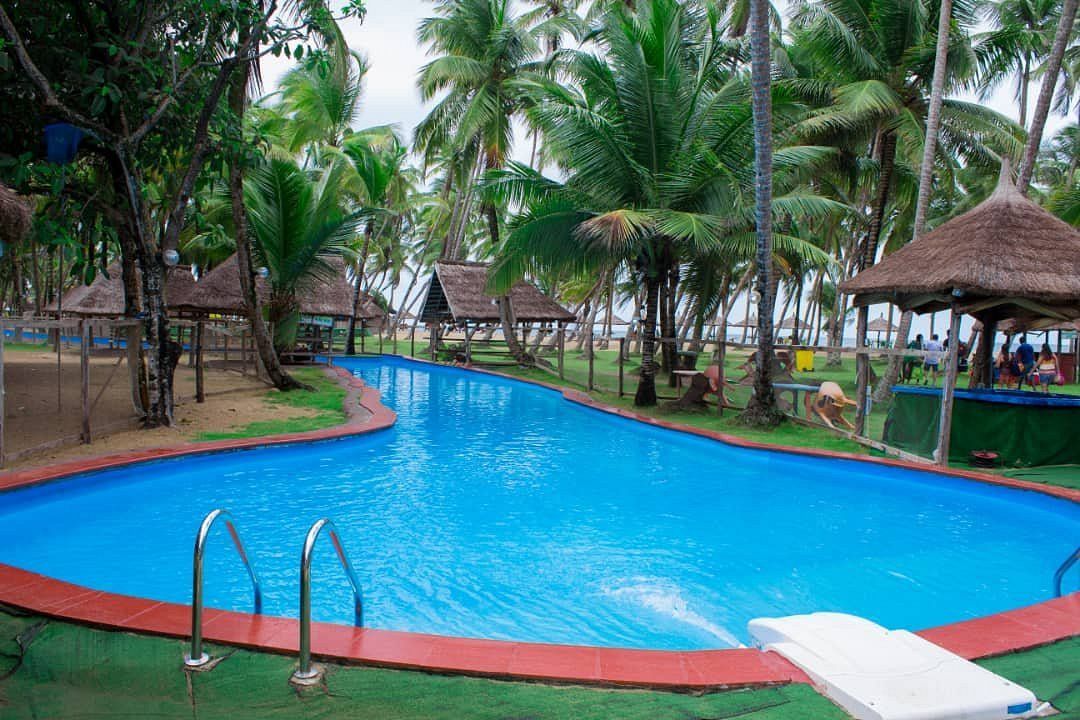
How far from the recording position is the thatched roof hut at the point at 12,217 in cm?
636

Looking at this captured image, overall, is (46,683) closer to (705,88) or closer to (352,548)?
(352,548)

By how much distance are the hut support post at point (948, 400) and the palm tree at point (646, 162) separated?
12.1 ft

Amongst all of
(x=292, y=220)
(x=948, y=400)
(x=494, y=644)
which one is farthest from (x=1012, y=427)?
(x=292, y=220)

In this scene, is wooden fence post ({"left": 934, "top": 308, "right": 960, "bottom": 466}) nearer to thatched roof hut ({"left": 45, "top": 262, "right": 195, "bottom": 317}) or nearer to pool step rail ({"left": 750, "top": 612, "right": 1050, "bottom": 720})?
pool step rail ({"left": 750, "top": 612, "right": 1050, "bottom": 720})

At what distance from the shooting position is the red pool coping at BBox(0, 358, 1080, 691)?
287 cm

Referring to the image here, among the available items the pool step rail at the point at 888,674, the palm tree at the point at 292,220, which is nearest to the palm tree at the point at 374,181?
the palm tree at the point at 292,220

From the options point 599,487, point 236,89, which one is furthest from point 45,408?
point 599,487

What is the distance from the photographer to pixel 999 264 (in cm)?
797

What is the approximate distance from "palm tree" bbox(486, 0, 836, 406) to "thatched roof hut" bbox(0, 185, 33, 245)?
6.87 metres

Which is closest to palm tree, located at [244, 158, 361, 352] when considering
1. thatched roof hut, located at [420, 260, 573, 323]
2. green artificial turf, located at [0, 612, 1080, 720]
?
thatched roof hut, located at [420, 260, 573, 323]

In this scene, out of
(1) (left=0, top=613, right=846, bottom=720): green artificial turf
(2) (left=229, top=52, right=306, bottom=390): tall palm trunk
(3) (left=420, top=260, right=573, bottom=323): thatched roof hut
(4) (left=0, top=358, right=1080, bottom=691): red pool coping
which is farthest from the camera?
(3) (left=420, top=260, right=573, bottom=323): thatched roof hut

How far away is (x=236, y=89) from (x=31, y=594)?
355 inches

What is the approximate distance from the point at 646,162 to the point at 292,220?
6767mm

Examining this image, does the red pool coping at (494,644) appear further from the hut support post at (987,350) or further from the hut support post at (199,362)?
the hut support post at (987,350)
